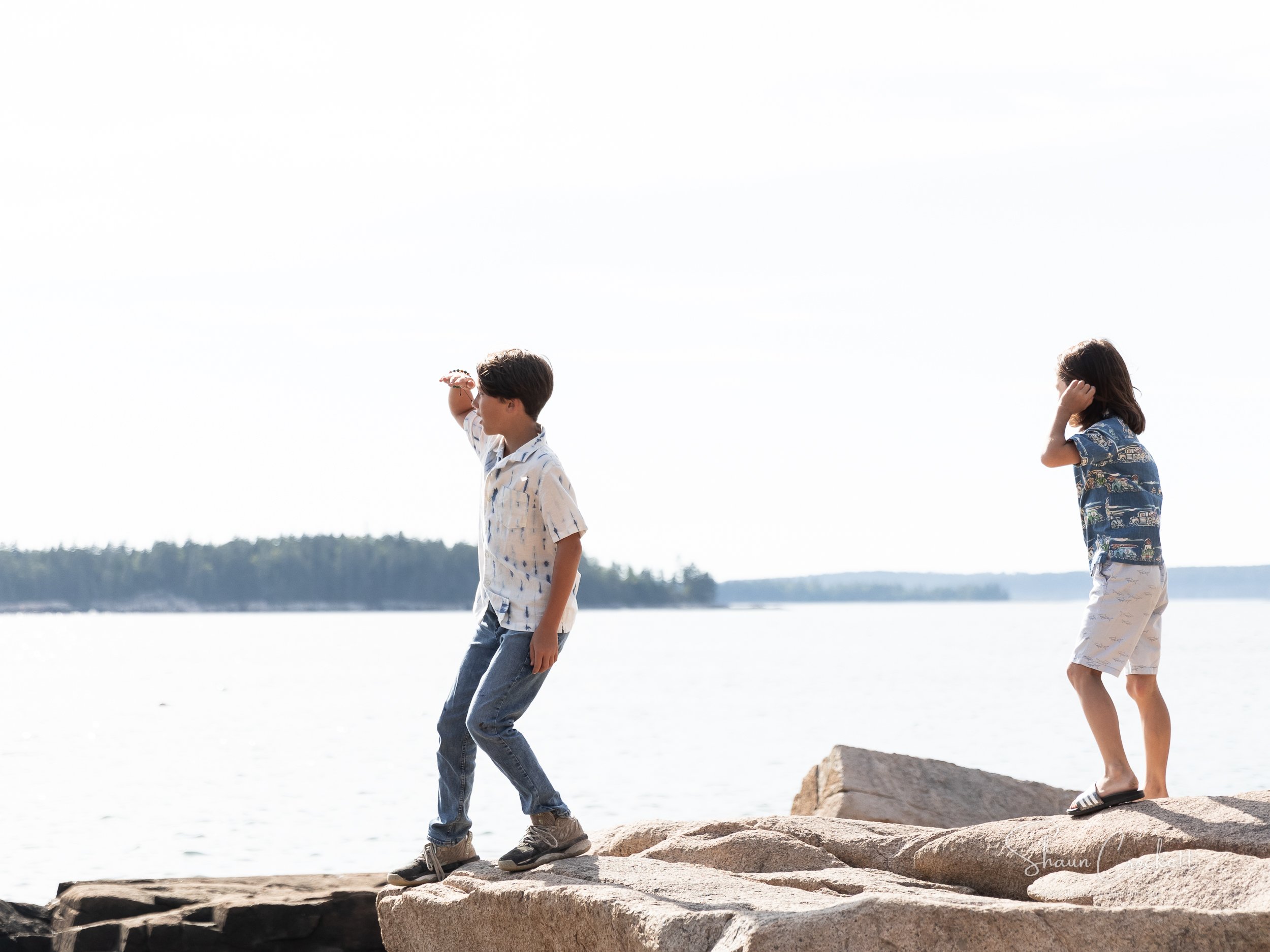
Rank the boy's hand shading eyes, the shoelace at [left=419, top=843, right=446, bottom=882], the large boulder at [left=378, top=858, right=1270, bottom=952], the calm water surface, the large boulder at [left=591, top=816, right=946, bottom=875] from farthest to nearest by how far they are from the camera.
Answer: the calm water surface, the large boulder at [left=591, top=816, right=946, bottom=875], the boy's hand shading eyes, the shoelace at [left=419, top=843, right=446, bottom=882], the large boulder at [left=378, top=858, right=1270, bottom=952]

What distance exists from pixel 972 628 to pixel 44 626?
97.2 metres

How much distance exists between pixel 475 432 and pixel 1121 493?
2744 mm

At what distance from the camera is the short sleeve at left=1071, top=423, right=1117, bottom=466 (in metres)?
5.96

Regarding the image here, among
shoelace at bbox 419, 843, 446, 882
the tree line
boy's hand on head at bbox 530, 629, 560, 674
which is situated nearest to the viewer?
boy's hand on head at bbox 530, 629, 560, 674

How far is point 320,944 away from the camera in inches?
245

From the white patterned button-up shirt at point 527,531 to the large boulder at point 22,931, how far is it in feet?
9.32

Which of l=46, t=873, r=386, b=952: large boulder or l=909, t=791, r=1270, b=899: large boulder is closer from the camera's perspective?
l=909, t=791, r=1270, b=899: large boulder

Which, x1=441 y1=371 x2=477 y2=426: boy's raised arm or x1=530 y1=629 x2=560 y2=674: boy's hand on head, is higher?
x1=441 y1=371 x2=477 y2=426: boy's raised arm

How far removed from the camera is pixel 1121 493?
19.6ft

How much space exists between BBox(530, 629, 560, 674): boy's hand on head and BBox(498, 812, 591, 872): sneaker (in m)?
0.69

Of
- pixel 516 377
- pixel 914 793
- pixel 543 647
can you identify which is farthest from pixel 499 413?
pixel 914 793

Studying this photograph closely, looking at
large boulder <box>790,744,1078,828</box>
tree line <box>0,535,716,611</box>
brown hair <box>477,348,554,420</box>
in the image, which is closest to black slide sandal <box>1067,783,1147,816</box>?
large boulder <box>790,744,1078,828</box>

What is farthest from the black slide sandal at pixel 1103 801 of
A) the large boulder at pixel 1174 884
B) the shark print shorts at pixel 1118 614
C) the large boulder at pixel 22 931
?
the large boulder at pixel 22 931

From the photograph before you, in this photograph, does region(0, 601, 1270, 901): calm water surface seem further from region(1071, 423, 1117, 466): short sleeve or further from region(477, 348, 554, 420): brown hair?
region(477, 348, 554, 420): brown hair
